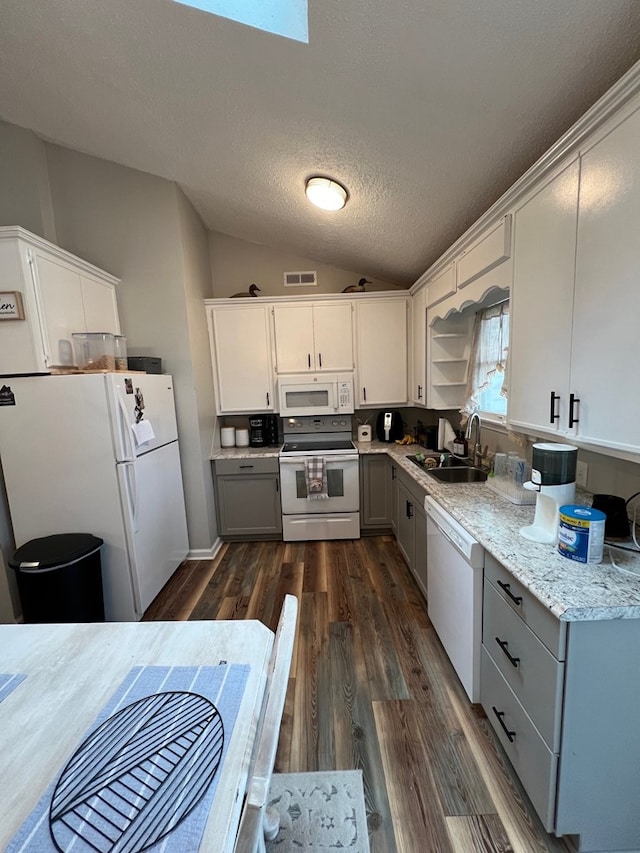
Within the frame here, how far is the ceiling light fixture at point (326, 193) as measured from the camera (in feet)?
7.16

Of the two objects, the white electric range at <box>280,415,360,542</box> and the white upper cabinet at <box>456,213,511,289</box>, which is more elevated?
the white upper cabinet at <box>456,213,511,289</box>

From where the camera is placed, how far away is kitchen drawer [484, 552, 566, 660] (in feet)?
3.32

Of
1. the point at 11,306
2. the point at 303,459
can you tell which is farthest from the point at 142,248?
the point at 303,459

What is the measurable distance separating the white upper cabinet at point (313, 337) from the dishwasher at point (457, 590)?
182 cm

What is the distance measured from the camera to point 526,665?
1.17m

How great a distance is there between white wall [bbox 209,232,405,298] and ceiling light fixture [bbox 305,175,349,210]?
52.1 inches

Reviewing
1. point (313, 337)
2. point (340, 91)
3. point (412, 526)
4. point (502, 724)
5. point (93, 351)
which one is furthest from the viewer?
point (313, 337)

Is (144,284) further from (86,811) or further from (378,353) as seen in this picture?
(86,811)

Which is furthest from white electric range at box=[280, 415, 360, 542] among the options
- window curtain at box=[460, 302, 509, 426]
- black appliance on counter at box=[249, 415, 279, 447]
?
Answer: window curtain at box=[460, 302, 509, 426]

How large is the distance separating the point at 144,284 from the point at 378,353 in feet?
6.88

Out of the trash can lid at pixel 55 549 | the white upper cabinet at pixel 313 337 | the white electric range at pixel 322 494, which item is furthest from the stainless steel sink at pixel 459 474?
the trash can lid at pixel 55 549

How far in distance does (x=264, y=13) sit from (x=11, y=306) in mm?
1898

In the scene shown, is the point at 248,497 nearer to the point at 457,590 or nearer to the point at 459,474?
the point at 459,474

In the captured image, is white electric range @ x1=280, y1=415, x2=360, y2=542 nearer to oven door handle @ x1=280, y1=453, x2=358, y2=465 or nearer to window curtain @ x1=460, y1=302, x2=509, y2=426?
oven door handle @ x1=280, y1=453, x2=358, y2=465
